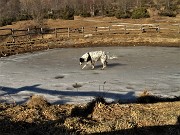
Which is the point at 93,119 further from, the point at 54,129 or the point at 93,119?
the point at 54,129

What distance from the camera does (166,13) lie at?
5184 cm

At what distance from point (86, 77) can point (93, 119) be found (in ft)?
22.3

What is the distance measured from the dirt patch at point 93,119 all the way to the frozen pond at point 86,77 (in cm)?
222

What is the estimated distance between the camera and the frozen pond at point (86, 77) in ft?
45.7

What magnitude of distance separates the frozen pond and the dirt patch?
2.22 meters

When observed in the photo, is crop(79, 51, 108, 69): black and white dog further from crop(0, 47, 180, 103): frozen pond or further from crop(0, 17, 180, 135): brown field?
crop(0, 17, 180, 135): brown field

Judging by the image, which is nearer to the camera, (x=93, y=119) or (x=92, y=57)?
(x=93, y=119)

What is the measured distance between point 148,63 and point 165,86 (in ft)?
16.6

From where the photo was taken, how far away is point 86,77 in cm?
1658

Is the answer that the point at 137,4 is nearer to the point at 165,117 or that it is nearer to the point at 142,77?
the point at 142,77

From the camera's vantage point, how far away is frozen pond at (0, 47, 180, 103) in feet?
45.7

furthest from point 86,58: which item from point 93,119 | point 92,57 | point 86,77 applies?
point 93,119

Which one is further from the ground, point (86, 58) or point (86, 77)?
point (86, 58)

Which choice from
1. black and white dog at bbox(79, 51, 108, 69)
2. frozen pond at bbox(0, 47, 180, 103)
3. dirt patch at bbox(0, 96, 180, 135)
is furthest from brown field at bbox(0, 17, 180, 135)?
black and white dog at bbox(79, 51, 108, 69)
